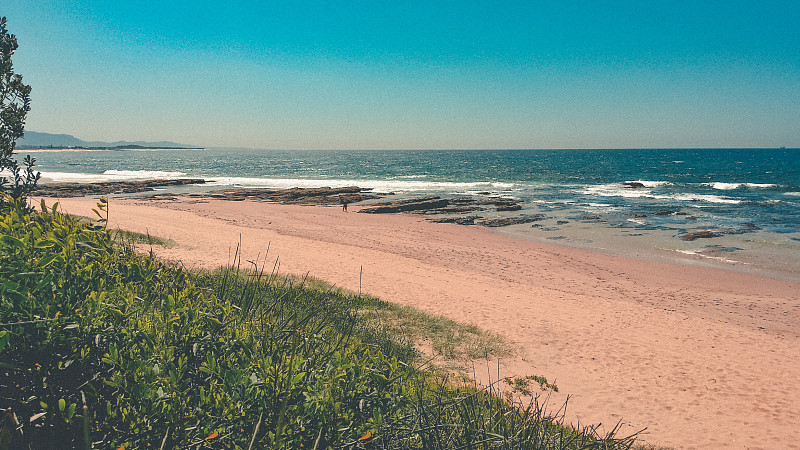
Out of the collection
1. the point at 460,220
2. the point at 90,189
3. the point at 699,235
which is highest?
the point at 90,189

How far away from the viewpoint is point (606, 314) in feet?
48.3

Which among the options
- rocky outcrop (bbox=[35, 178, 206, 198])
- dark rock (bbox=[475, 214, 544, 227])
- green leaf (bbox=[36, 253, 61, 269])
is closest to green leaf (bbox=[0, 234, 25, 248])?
green leaf (bbox=[36, 253, 61, 269])

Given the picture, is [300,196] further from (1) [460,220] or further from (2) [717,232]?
(2) [717,232]

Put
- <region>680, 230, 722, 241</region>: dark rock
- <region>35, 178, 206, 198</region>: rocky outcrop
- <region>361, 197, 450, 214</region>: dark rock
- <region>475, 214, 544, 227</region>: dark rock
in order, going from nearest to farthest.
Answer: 1. <region>680, 230, 722, 241</region>: dark rock
2. <region>475, 214, 544, 227</region>: dark rock
3. <region>361, 197, 450, 214</region>: dark rock
4. <region>35, 178, 206, 198</region>: rocky outcrop

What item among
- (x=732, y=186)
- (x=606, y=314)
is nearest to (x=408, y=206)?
(x=606, y=314)

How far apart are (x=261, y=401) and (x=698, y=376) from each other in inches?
464

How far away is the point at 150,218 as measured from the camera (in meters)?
26.6

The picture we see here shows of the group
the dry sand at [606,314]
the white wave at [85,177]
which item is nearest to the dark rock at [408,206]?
the dry sand at [606,314]

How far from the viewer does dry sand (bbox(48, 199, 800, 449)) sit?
901 cm

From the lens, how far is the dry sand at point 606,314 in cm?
901

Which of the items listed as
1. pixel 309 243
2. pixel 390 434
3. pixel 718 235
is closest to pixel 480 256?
pixel 309 243

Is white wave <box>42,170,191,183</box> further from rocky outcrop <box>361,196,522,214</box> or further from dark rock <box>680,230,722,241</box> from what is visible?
dark rock <box>680,230,722,241</box>

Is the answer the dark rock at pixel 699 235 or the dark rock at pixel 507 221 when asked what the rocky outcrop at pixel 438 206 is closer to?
the dark rock at pixel 507 221

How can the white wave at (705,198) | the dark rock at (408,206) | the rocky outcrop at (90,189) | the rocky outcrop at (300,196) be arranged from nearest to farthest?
the dark rock at (408,206) → the rocky outcrop at (300,196) → the white wave at (705,198) → the rocky outcrop at (90,189)
